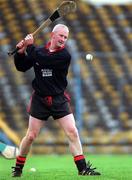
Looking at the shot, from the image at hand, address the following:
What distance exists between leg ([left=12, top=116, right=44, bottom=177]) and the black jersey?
376mm

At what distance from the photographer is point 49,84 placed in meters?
9.41

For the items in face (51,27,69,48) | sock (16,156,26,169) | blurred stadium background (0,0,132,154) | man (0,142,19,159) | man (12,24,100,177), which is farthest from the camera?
blurred stadium background (0,0,132,154)

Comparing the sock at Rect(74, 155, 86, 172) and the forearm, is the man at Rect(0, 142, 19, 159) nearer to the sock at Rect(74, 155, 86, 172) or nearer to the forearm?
the sock at Rect(74, 155, 86, 172)

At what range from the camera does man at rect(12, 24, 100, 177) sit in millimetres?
9414

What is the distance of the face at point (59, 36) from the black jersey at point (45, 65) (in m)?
0.12

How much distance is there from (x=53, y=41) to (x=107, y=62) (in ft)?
30.1

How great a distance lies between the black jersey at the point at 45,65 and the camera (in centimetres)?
941

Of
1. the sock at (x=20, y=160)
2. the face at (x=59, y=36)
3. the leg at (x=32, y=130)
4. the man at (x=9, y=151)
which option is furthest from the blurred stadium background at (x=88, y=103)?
the face at (x=59, y=36)

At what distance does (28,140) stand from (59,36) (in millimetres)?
1357

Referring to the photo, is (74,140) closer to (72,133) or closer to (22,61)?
(72,133)

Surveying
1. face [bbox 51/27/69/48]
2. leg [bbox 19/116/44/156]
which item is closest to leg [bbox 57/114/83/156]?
leg [bbox 19/116/44/156]

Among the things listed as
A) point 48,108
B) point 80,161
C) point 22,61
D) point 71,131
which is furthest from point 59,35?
point 80,161

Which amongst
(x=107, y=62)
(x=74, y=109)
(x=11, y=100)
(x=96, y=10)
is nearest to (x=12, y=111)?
(x=11, y=100)

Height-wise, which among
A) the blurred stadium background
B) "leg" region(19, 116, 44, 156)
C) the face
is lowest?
the blurred stadium background
